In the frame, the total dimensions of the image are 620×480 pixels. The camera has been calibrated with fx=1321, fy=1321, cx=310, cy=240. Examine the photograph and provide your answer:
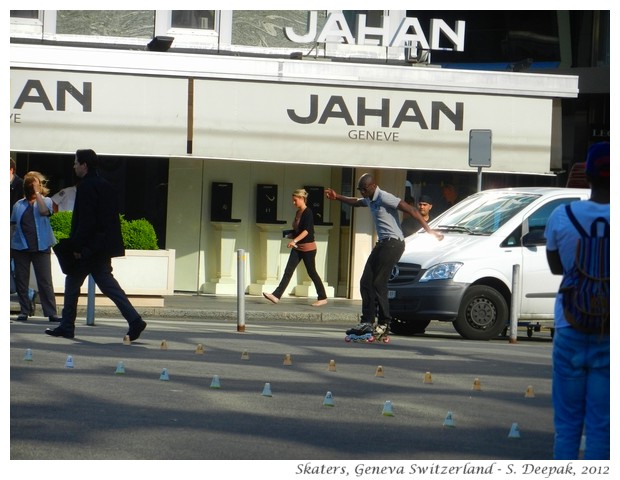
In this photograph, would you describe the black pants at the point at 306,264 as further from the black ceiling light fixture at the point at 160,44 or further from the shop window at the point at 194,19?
the shop window at the point at 194,19

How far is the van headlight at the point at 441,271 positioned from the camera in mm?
15484

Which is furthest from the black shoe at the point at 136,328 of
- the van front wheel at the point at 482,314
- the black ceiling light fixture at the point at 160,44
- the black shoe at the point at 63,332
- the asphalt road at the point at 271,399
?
the black ceiling light fixture at the point at 160,44

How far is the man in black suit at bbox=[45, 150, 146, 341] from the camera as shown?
42.2 ft

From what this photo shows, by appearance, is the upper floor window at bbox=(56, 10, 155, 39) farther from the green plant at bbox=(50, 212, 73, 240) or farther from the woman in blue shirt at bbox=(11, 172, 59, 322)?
the woman in blue shirt at bbox=(11, 172, 59, 322)

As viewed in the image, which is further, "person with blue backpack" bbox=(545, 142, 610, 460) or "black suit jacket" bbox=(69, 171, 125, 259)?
"black suit jacket" bbox=(69, 171, 125, 259)

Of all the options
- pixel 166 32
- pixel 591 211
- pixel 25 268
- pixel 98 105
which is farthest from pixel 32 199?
pixel 591 211

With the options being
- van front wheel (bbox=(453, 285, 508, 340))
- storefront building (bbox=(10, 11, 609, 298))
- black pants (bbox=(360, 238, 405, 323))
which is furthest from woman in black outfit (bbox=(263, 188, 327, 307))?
black pants (bbox=(360, 238, 405, 323))

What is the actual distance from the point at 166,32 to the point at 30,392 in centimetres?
1515

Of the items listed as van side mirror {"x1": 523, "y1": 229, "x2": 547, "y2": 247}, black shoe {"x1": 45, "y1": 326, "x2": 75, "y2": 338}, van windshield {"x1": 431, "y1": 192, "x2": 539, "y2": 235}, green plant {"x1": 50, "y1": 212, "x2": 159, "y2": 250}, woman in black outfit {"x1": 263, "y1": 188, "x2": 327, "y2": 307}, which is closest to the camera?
black shoe {"x1": 45, "y1": 326, "x2": 75, "y2": 338}

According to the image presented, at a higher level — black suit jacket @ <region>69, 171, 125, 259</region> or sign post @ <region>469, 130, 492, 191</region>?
sign post @ <region>469, 130, 492, 191</region>

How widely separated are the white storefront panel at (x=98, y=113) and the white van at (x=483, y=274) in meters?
7.92

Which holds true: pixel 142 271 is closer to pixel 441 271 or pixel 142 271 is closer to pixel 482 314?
pixel 441 271

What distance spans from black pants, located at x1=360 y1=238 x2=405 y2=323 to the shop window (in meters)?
10.9

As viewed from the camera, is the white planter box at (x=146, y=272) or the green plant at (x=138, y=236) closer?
the white planter box at (x=146, y=272)
